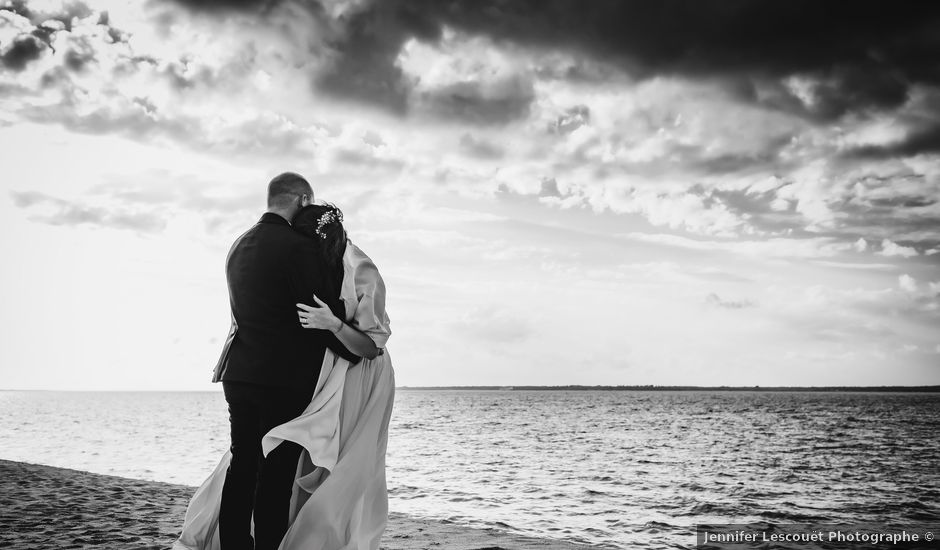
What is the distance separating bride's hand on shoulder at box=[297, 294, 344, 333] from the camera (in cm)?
304

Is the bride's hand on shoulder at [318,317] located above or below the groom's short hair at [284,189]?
below

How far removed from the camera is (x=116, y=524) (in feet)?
19.7

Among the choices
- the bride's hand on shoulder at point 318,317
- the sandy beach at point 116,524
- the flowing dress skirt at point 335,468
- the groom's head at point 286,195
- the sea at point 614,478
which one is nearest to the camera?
the bride's hand on shoulder at point 318,317

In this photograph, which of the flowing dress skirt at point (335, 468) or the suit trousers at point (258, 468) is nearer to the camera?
the suit trousers at point (258, 468)

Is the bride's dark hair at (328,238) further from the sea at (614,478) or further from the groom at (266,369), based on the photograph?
the sea at (614,478)

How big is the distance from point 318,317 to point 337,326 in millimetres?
114

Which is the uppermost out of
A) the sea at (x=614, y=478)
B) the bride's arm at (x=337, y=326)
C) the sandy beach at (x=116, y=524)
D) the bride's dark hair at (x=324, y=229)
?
the bride's dark hair at (x=324, y=229)

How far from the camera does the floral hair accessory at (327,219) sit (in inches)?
129

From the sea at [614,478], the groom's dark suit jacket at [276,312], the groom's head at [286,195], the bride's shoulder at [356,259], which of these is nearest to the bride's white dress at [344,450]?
the bride's shoulder at [356,259]

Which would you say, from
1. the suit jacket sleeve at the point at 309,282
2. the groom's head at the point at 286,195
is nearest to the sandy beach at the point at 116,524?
the suit jacket sleeve at the point at 309,282

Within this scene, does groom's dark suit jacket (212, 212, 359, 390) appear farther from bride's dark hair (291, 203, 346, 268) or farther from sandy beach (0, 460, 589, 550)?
sandy beach (0, 460, 589, 550)

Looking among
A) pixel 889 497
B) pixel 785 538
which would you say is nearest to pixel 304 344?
pixel 785 538

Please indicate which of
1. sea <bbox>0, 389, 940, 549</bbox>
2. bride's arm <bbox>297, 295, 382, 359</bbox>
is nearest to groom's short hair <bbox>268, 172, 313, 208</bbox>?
bride's arm <bbox>297, 295, 382, 359</bbox>

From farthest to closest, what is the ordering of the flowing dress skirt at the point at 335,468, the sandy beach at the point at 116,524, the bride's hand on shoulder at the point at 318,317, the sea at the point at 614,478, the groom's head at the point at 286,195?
the sea at the point at 614,478, the sandy beach at the point at 116,524, the groom's head at the point at 286,195, the flowing dress skirt at the point at 335,468, the bride's hand on shoulder at the point at 318,317
